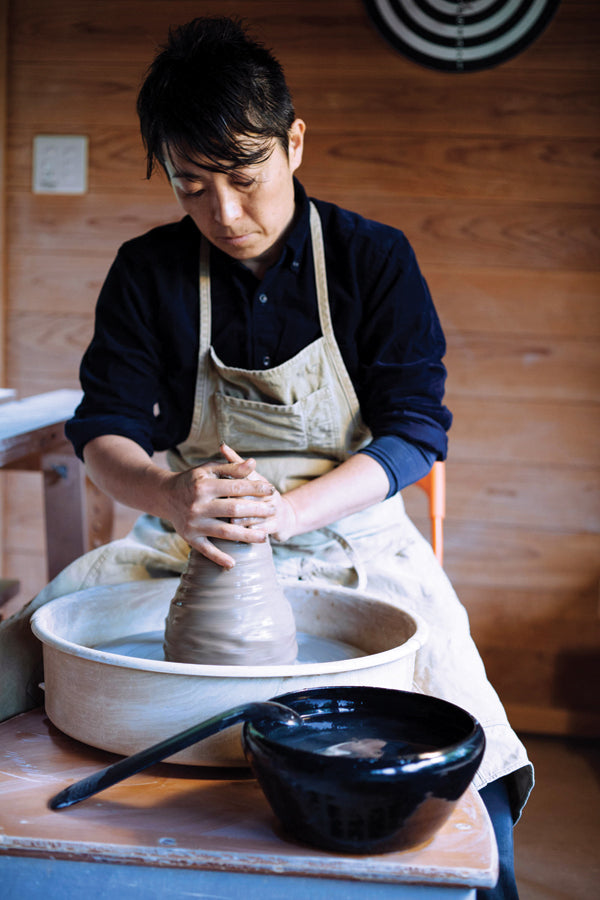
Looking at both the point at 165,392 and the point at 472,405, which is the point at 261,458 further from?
the point at 472,405

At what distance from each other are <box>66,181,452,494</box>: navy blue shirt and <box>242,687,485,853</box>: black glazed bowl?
0.59m

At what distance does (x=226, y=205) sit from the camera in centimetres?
106

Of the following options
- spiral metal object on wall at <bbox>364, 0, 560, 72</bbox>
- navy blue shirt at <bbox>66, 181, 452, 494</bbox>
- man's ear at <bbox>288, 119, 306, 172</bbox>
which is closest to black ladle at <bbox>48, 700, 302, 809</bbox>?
navy blue shirt at <bbox>66, 181, 452, 494</bbox>

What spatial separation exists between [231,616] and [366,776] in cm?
30

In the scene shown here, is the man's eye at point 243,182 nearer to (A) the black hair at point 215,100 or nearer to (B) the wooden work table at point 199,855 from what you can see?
(A) the black hair at point 215,100

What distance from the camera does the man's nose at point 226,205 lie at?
1.05m

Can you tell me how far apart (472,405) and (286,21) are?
3.42 ft

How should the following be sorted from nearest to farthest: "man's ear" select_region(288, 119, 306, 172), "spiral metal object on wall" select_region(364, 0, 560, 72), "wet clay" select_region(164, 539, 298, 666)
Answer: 1. "wet clay" select_region(164, 539, 298, 666)
2. "man's ear" select_region(288, 119, 306, 172)
3. "spiral metal object on wall" select_region(364, 0, 560, 72)

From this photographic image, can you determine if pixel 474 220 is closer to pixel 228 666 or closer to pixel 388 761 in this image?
pixel 228 666

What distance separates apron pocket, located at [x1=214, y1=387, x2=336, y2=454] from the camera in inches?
48.9

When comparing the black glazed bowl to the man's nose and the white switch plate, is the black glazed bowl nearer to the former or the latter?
the man's nose

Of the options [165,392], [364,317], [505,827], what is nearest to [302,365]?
[364,317]

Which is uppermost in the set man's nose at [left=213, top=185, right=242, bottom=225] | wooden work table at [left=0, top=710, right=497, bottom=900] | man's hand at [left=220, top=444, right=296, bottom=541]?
man's nose at [left=213, top=185, right=242, bottom=225]

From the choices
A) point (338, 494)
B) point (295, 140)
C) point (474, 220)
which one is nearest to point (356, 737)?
point (338, 494)
